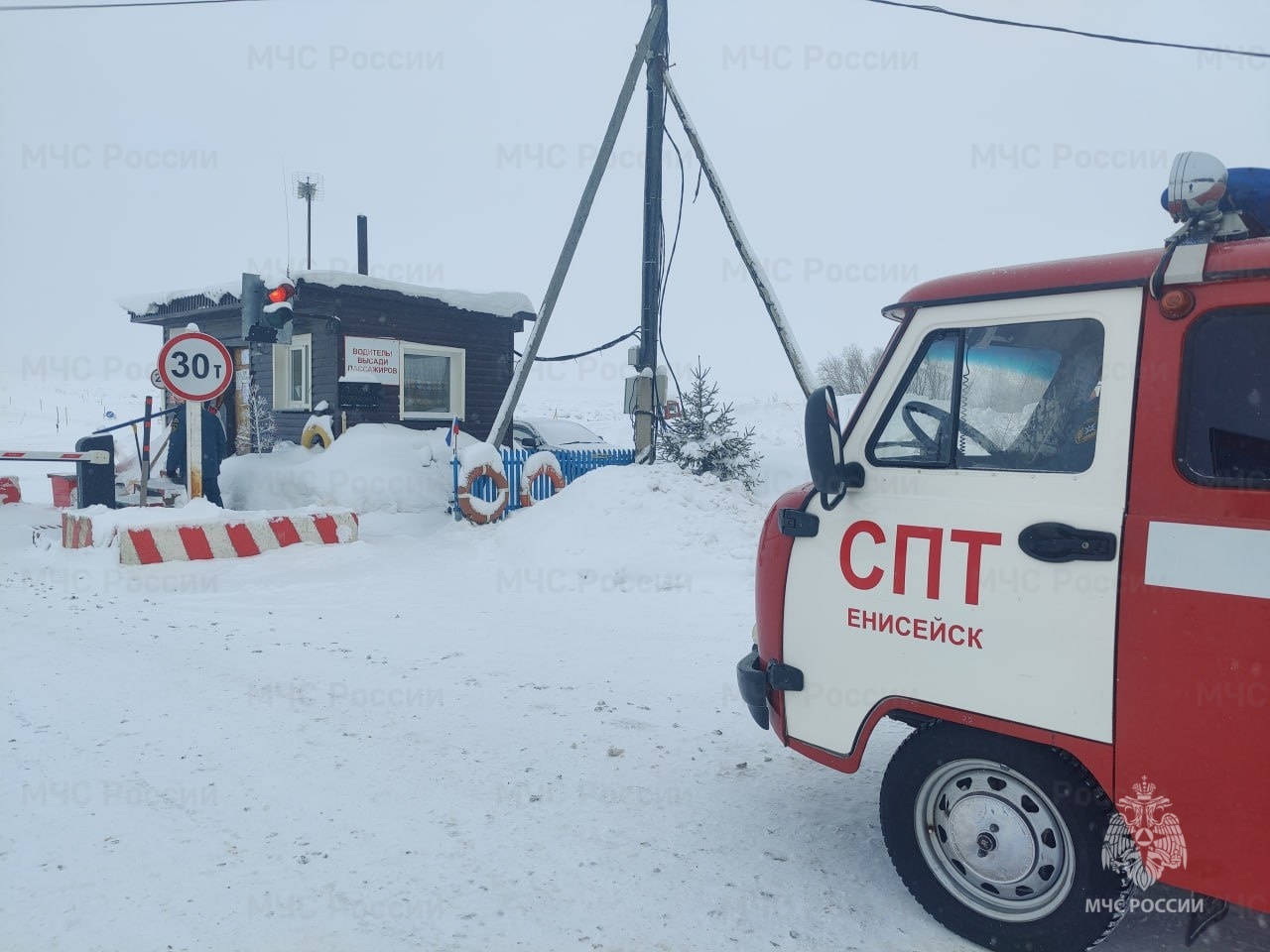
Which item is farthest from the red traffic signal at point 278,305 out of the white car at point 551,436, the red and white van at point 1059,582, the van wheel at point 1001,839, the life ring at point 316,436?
the van wheel at point 1001,839

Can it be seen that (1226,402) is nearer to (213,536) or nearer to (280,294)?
(213,536)

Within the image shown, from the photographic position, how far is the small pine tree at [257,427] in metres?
16.4

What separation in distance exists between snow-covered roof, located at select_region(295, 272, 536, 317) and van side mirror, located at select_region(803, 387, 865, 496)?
1307 centimetres

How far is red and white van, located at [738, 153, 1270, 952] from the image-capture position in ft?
8.30

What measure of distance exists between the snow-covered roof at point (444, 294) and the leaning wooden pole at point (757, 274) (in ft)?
18.0

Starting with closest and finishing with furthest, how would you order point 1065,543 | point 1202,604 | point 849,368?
1. point 1202,604
2. point 1065,543
3. point 849,368

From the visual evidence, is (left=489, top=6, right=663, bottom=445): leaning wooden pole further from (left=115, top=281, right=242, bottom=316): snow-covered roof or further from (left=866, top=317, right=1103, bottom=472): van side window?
(left=866, top=317, right=1103, bottom=472): van side window

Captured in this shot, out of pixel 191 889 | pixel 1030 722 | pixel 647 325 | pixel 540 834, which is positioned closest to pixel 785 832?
Result: pixel 540 834

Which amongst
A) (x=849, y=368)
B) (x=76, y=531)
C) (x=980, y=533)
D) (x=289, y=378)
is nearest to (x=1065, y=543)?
(x=980, y=533)

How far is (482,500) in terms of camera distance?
12789 millimetres

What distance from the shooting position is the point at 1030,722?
9.23 ft

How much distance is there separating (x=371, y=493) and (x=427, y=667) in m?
7.36

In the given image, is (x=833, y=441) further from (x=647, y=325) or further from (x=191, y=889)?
(x=647, y=325)

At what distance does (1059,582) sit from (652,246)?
1061 cm
